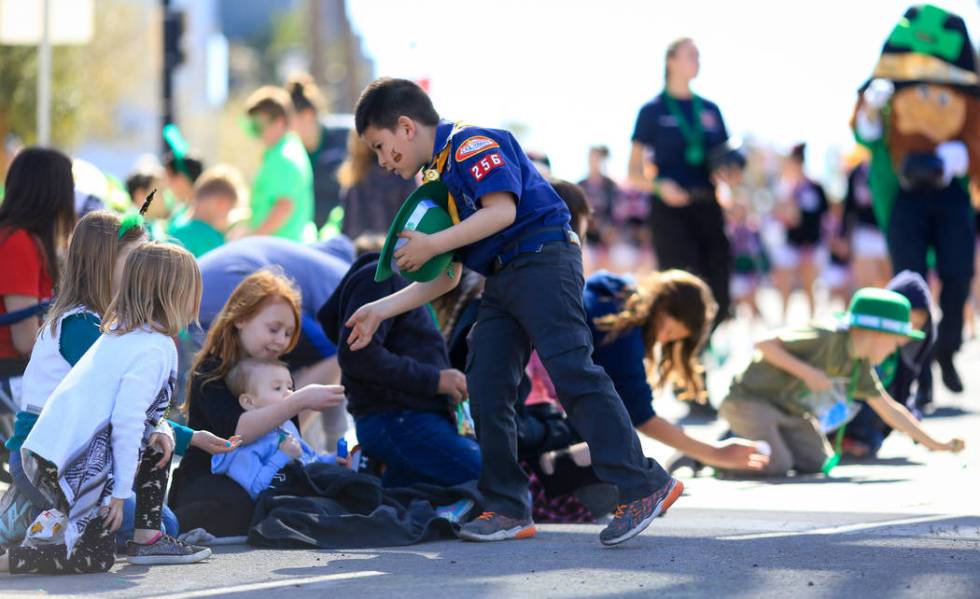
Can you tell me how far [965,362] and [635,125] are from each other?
15.0 ft

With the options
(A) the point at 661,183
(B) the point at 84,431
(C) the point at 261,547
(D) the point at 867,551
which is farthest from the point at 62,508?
(A) the point at 661,183

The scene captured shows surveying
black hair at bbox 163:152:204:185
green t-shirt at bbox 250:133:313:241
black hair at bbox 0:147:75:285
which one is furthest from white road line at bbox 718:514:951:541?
black hair at bbox 163:152:204:185

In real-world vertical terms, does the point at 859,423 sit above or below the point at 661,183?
below

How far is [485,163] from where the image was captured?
17.1ft

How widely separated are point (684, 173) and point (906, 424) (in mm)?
3354

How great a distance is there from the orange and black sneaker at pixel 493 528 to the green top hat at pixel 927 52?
17.4ft

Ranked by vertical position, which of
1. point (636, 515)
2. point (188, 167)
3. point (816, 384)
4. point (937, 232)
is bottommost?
point (636, 515)

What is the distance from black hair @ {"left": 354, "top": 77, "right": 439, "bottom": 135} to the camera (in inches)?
213

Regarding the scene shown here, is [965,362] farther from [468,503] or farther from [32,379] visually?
[32,379]

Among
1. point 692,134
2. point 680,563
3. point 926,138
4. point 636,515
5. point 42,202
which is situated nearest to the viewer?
point 680,563

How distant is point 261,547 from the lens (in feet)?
17.9

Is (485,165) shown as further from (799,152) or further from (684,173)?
(799,152)

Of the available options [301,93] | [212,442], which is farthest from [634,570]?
[301,93]

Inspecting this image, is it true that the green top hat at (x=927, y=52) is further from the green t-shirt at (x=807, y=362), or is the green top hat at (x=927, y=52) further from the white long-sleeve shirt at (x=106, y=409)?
the white long-sleeve shirt at (x=106, y=409)
